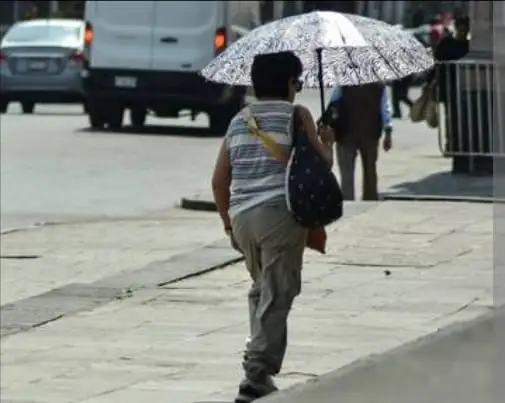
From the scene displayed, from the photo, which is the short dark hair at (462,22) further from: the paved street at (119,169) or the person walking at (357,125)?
the person walking at (357,125)

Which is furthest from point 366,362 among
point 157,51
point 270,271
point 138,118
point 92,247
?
point 138,118

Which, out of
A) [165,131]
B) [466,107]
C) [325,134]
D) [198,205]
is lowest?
[165,131]

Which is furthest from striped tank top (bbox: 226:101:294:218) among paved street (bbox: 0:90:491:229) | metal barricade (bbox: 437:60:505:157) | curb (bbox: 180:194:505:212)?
metal barricade (bbox: 437:60:505:157)

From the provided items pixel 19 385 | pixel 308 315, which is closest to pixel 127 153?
pixel 308 315

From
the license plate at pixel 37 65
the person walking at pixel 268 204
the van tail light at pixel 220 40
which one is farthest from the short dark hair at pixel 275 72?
the license plate at pixel 37 65

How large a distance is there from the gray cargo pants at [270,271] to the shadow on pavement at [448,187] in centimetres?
801

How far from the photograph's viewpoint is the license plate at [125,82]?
25.9 meters

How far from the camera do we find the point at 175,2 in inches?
1021

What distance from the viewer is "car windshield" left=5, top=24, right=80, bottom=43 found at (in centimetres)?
3059

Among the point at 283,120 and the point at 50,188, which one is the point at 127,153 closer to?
the point at 50,188

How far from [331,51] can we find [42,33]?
22.3 meters

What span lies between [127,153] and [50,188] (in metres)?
4.03

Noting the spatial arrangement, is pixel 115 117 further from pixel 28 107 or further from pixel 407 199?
pixel 407 199

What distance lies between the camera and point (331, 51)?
9.04 metres
